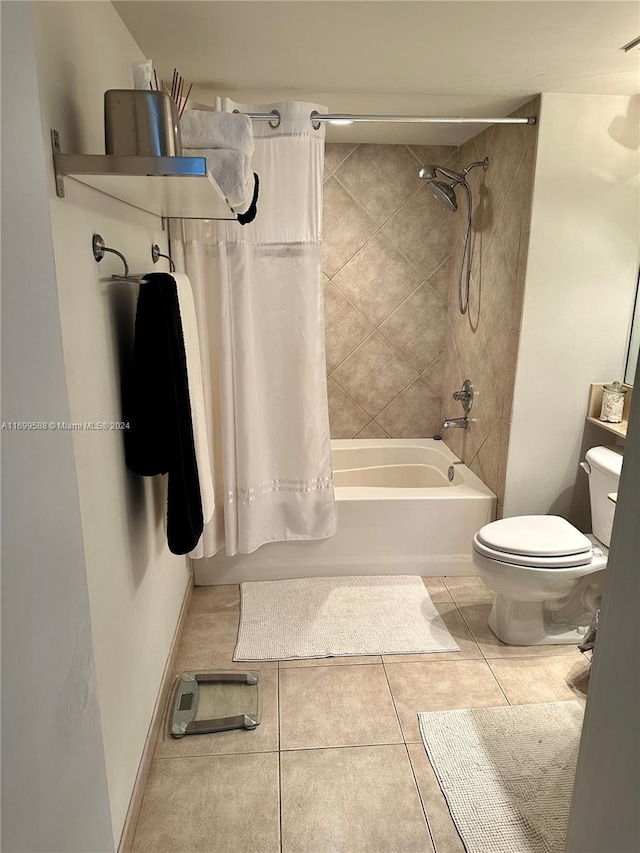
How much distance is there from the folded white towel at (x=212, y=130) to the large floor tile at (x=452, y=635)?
1900 mm

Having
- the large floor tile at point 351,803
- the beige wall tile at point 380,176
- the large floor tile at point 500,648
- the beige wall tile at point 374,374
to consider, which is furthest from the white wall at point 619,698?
the beige wall tile at point 380,176

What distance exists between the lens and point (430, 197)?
3309 mm

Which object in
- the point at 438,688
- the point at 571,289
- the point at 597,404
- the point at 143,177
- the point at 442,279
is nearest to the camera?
the point at 143,177

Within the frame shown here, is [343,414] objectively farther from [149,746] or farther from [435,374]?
[149,746]

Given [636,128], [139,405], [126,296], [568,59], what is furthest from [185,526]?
[636,128]

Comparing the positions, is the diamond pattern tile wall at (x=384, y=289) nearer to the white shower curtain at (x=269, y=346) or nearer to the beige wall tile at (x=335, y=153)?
the beige wall tile at (x=335, y=153)

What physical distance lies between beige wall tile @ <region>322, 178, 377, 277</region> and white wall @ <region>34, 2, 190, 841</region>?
61.4 inches

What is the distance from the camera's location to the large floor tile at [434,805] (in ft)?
5.14

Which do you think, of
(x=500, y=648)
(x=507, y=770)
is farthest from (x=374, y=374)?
(x=507, y=770)

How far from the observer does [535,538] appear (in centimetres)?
230

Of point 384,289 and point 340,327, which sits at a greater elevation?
point 384,289

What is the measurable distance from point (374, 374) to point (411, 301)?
475 mm

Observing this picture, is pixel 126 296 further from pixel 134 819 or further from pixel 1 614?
pixel 134 819

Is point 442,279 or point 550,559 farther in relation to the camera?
point 442,279
